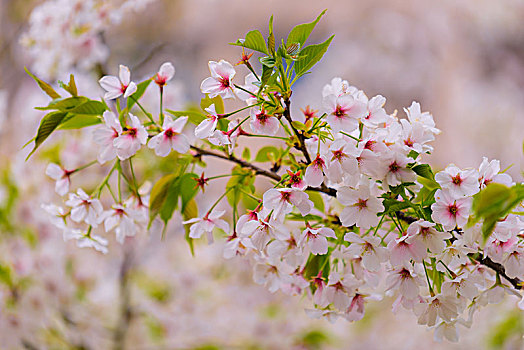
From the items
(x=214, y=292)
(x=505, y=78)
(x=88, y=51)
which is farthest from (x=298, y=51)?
(x=505, y=78)

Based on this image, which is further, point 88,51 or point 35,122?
point 35,122

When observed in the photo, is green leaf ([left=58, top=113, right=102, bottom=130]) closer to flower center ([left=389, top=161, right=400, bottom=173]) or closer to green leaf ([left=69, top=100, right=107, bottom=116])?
green leaf ([left=69, top=100, right=107, bottom=116])

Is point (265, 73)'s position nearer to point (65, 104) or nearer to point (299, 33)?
point (299, 33)

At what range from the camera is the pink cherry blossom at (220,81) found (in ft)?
0.99

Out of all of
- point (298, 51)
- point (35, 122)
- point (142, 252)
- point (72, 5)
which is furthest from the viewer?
point (142, 252)

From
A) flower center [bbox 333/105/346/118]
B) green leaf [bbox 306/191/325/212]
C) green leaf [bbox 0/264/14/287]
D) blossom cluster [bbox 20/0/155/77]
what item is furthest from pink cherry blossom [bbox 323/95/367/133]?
green leaf [bbox 0/264/14/287]

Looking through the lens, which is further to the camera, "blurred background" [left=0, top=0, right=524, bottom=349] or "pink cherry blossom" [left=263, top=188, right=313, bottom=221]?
"blurred background" [left=0, top=0, right=524, bottom=349]

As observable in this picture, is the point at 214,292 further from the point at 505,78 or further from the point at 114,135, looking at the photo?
the point at 505,78

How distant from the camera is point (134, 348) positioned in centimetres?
110

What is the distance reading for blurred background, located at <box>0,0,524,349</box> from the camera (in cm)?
80

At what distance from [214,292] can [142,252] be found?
223 millimetres

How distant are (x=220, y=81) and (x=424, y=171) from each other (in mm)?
148

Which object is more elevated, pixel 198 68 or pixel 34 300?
pixel 198 68

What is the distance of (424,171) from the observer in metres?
0.30
